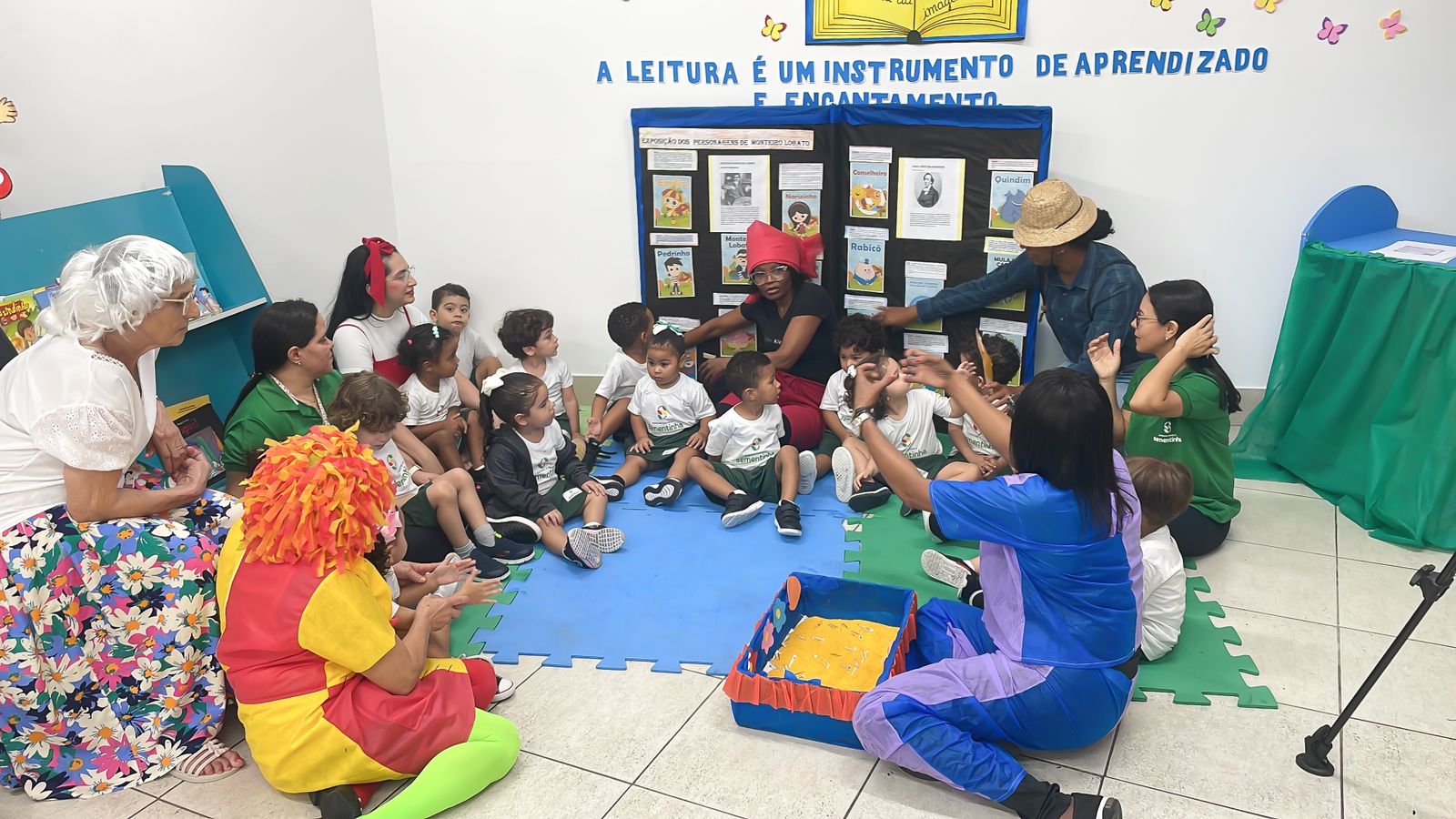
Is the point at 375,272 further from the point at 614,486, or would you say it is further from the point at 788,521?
the point at 788,521

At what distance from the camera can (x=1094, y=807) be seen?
2426 millimetres

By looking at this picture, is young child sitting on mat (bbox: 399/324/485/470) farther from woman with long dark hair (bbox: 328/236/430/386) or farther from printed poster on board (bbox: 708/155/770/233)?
printed poster on board (bbox: 708/155/770/233)

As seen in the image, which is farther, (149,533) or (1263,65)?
(1263,65)

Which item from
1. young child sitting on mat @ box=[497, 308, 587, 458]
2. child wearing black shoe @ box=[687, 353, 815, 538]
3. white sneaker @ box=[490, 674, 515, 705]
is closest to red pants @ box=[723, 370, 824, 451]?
child wearing black shoe @ box=[687, 353, 815, 538]

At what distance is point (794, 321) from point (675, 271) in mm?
825

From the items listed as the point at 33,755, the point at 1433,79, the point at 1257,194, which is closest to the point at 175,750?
the point at 33,755

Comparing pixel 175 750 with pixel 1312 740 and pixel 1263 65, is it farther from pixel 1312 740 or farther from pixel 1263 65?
pixel 1263 65

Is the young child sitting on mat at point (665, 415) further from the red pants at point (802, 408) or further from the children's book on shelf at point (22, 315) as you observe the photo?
the children's book on shelf at point (22, 315)

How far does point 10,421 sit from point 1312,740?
3.65 metres

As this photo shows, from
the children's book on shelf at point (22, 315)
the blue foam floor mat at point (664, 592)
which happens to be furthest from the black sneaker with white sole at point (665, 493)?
the children's book on shelf at point (22, 315)

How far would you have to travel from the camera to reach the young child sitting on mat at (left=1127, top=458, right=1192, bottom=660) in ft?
9.92

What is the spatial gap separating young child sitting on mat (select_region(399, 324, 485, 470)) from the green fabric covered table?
3.67m

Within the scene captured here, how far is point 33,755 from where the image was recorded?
271cm

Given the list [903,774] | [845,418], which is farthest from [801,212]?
[903,774]
